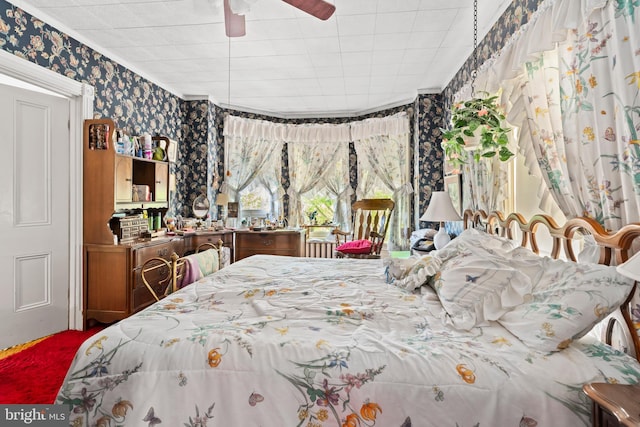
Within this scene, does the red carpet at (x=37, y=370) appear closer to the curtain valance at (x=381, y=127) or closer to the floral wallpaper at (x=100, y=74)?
the floral wallpaper at (x=100, y=74)

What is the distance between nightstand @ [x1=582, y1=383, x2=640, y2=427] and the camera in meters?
0.90

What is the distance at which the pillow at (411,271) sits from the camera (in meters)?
2.07

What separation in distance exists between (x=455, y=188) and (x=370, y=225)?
57.0 inches

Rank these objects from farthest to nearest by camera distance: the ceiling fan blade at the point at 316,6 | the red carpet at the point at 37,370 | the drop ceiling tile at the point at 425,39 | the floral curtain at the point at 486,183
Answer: the drop ceiling tile at the point at 425,39 → the floral curtain at the point at 486,183 → the red carpet at the point at 37,370 → the ceiling fan blade at the point at 316,6

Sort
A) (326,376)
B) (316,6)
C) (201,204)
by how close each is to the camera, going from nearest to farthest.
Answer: (326,376), (316,6), (201,204)

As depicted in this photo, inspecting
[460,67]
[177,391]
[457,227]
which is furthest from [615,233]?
[460,67]

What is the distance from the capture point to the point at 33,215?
3041mm

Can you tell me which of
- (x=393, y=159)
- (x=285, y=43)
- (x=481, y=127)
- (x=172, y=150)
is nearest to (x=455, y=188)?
(x=393, y=159)

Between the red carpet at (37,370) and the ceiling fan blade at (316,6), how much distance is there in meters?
2.77

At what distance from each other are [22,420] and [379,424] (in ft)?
4.97

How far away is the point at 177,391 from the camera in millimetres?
1245

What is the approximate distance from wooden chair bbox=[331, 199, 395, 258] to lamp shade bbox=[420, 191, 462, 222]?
1069 millimetres

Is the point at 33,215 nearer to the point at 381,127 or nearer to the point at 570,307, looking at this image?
the point at 570,307

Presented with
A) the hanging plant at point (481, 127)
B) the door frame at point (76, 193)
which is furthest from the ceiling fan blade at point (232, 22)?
the door frame at point (76, 193)
